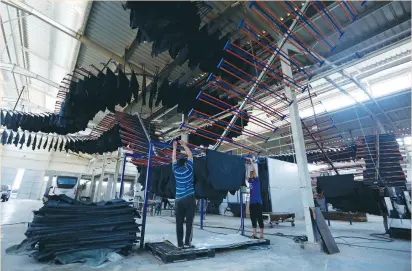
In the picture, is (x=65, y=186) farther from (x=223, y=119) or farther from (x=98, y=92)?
(x=223, y=119)

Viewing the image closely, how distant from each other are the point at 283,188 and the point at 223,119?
235 inches

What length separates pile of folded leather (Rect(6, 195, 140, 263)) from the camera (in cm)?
282

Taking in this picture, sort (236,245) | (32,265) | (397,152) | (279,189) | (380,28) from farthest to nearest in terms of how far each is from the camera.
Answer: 1. (279,189)
2. (397,152)
3. (380,28)
4. (236,245)
5. (32,265)

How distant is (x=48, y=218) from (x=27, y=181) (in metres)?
24.5

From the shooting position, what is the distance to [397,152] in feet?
16.4

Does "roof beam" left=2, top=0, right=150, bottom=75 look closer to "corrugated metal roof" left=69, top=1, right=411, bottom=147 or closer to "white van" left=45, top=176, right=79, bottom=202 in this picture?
"corrugated metal roof" left=69, top=1, right=411, bottom=147

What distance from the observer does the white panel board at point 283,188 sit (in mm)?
9414

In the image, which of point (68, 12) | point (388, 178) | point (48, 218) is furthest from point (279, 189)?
point (68, 12)

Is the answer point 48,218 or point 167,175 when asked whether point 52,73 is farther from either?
point 48,218

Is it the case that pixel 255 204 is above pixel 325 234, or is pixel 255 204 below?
above

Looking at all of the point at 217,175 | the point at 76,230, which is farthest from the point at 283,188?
the point at 76,230

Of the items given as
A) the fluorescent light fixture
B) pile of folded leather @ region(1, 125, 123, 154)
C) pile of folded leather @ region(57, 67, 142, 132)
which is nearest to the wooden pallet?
pile of folded leather @ region(57, 67, 142, 132)

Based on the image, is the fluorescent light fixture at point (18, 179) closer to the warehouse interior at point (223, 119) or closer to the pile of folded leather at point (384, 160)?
the warehouse interior at point (223, 119)

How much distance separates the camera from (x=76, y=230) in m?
3.03
